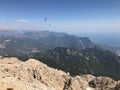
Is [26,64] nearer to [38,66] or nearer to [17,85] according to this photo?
[38,66]

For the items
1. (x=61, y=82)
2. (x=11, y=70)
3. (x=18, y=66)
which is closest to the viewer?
(x=11, y=70)

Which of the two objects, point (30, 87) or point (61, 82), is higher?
point (30, 87)

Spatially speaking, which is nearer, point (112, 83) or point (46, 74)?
point (46, 74)

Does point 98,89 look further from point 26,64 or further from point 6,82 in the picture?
point 6,82

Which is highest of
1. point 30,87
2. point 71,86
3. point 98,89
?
point 30,87

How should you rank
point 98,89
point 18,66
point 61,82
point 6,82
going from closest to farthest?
point 6,82
point 18,66
point 61,82
point 98,89

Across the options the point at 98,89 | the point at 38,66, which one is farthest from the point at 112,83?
the point at 38,66

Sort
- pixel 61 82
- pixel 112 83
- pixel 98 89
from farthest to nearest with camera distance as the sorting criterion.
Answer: pixel 112 83
pixel 98 89
pixel 61 82

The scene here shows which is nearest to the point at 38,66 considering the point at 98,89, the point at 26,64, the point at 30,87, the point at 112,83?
the point at 26,64

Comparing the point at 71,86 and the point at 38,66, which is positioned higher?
the point at 38,66
